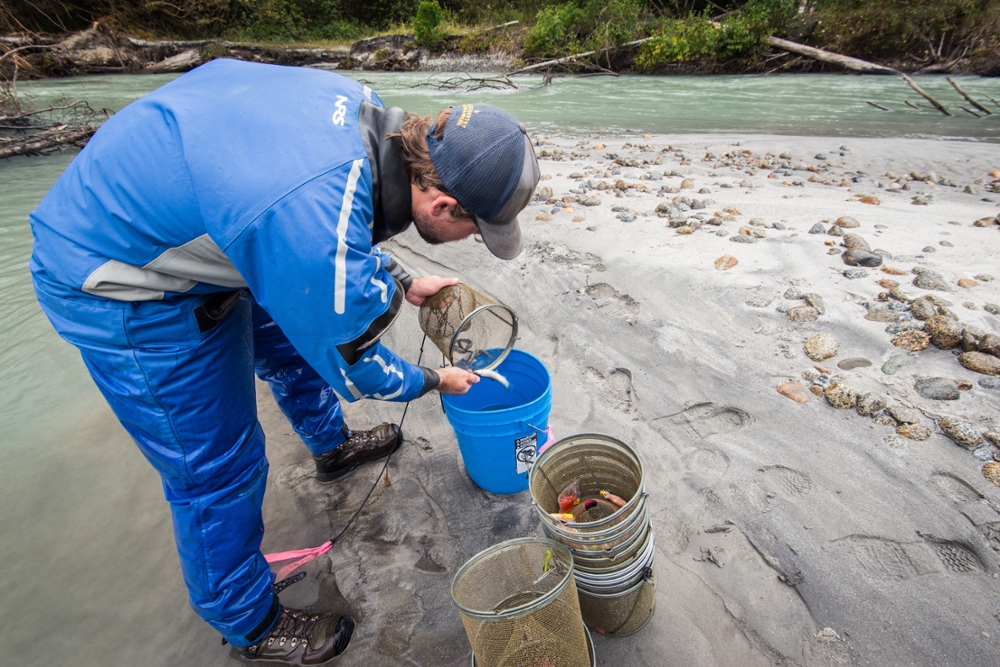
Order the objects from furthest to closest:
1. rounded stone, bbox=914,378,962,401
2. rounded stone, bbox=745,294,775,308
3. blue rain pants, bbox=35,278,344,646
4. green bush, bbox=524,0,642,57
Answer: green bush, bbox=524,0,642,57 < rounded stone, bbox=745,294,775,308 < rounded stone, bbox=914,378,962,401 < blue rain pants, bbox=35,278,344,646

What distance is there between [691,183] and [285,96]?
437 centimetres

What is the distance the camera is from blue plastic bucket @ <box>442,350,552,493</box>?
2.08 metres

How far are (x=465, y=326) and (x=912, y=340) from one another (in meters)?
2.25

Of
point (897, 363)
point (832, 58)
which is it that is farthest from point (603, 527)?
point (832, 58)

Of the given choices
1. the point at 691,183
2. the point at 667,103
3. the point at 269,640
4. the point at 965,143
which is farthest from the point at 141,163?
the point at 667,103

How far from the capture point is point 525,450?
7.18 ft

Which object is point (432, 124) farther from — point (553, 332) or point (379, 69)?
point (379, 69)

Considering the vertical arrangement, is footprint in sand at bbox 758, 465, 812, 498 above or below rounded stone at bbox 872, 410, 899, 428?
below

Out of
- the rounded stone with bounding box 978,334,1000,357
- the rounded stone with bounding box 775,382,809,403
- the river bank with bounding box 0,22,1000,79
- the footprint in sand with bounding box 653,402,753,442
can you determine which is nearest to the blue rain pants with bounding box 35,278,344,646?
the footprint in sand with bounding box 653,402,753,442

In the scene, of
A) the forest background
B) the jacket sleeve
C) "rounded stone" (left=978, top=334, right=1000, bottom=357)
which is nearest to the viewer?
the jacket sleeve

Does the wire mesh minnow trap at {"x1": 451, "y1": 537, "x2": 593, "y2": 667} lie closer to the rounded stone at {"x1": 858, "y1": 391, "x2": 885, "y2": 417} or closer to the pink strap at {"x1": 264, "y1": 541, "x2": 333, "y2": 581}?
the pink strap at {"x1": 264, "y1": 541, "x2": 333, "y2": 581}

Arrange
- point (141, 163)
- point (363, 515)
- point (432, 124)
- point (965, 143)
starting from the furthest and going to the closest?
point (965, 143) → point (363, 515) → point (432, 124) → point (141, 163)

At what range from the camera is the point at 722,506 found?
84.7 inches

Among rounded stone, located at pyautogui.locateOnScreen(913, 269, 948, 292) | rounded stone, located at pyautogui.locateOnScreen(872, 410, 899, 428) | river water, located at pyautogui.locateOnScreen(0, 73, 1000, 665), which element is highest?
rounded stone, located at pyautogui.locateOnScreen(913, 269, 948, 292)
